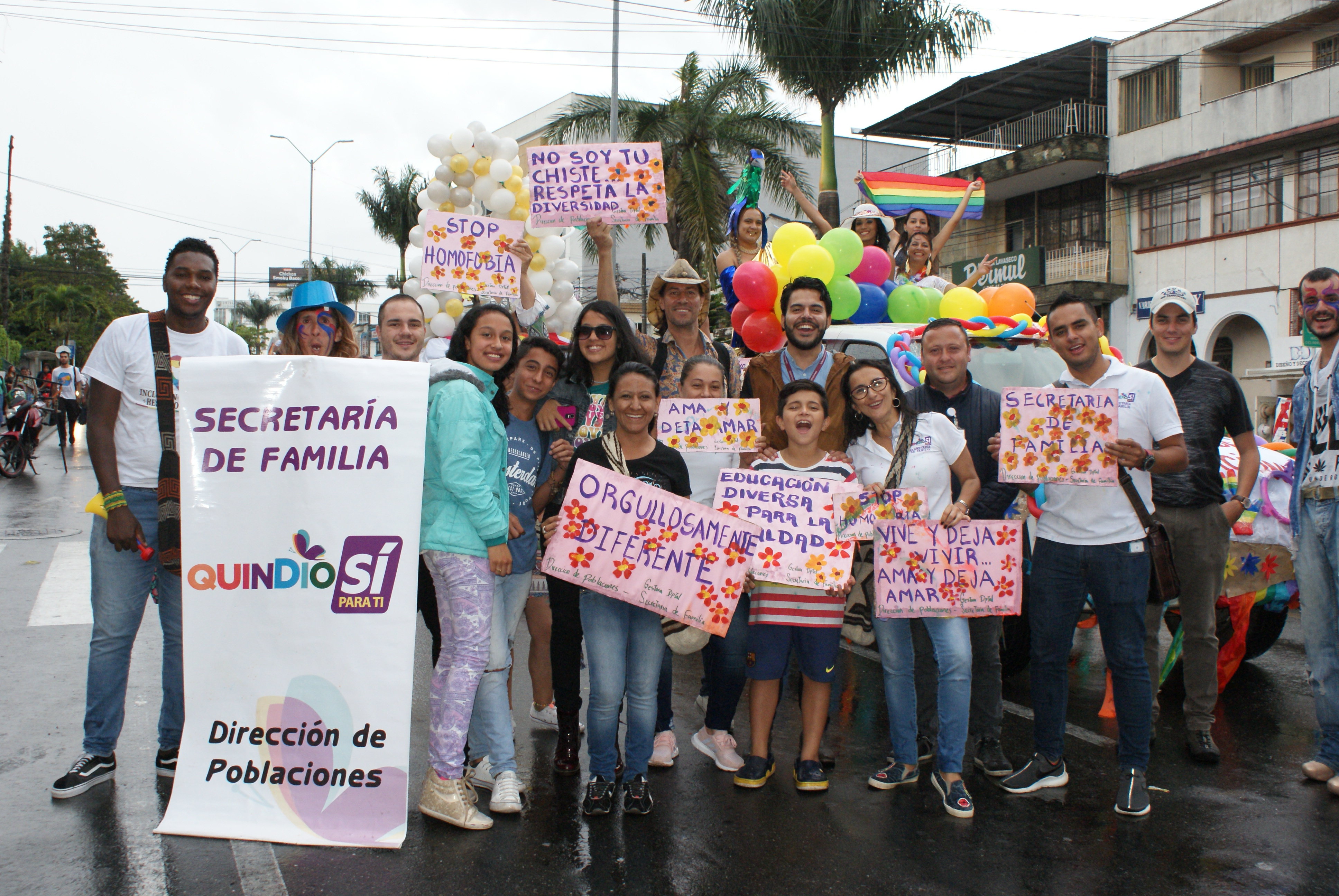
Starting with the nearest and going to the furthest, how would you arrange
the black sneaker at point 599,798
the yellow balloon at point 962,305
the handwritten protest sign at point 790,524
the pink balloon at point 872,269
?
1. the black sneaker at point 599,798
2. the handwritten protest sign at point 790,524
3. the yellow balloon at point 962,305
4. the pink balloon at point 872,269

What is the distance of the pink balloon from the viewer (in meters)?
6.62

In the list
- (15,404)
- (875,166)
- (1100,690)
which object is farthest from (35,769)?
(875,166)

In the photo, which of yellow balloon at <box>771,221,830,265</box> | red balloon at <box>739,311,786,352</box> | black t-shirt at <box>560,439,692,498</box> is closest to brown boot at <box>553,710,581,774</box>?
black t-shirt at <box>560,439,692,498</box>

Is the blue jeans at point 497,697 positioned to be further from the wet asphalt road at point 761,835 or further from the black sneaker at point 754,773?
the black sneaker at point 754,773

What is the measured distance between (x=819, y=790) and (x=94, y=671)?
301cm

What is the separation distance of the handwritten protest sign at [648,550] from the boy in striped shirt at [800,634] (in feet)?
0.72

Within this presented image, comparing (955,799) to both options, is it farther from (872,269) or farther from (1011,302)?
(1011,302)

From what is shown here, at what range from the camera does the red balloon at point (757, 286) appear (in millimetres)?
5723

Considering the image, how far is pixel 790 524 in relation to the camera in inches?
158

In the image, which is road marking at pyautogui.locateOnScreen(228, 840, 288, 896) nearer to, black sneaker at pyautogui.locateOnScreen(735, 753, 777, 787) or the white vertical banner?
the white vertical banner

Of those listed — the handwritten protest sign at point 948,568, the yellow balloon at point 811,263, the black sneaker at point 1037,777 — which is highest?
the yellow balloon at point 811,263

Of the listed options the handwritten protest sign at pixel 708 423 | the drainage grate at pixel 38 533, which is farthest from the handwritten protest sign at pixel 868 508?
the drainage grate at pixel 38 533

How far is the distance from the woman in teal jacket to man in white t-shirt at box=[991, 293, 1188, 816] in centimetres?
218

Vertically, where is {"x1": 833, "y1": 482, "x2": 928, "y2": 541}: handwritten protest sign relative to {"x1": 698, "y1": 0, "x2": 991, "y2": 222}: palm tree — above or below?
below
